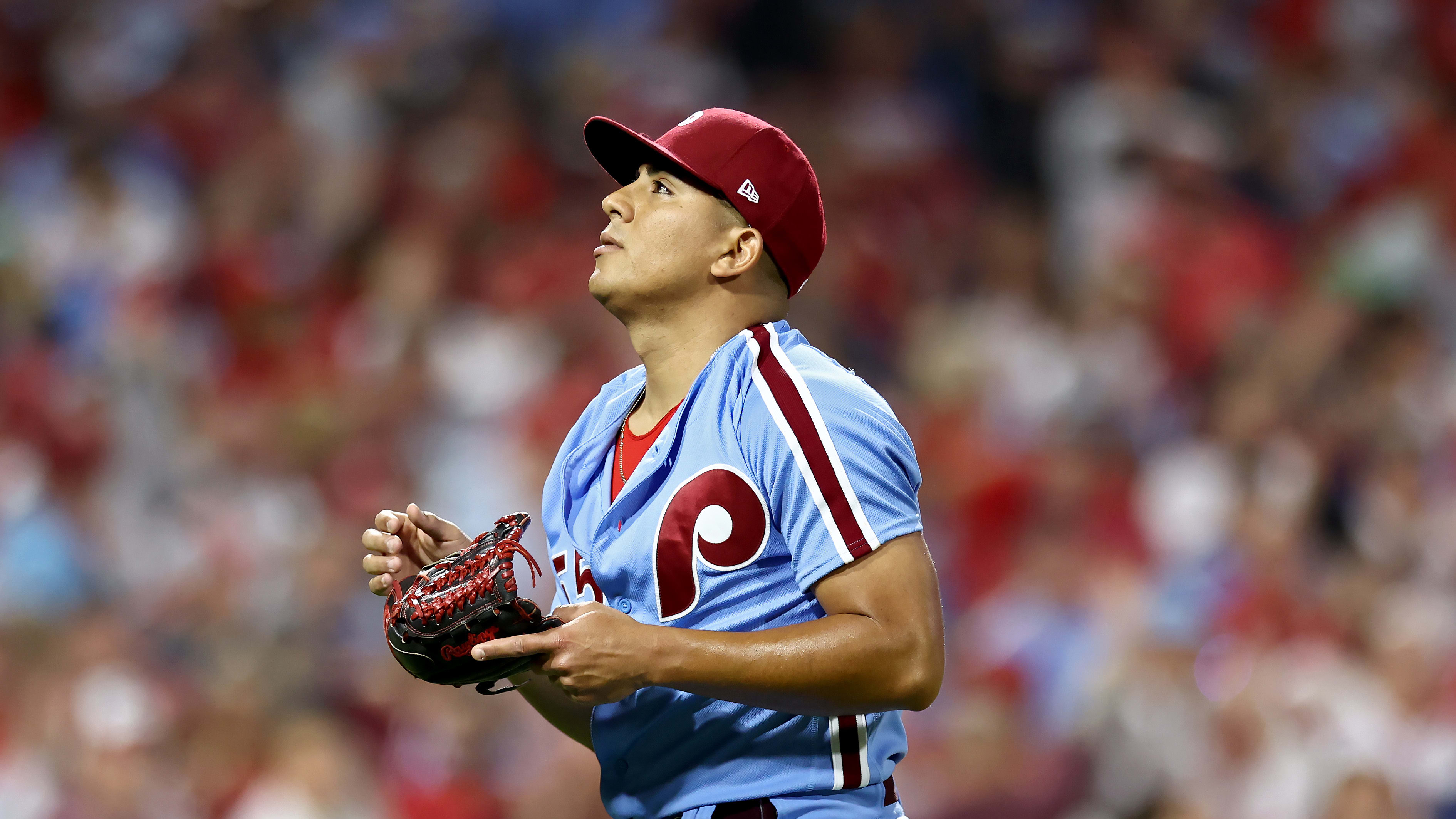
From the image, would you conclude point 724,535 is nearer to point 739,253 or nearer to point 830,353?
point 739,253

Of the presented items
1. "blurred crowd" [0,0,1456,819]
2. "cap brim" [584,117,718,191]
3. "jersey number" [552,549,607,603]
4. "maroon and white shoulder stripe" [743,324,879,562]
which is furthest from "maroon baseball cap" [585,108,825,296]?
"blurred crowd" [0,0,1456,819]

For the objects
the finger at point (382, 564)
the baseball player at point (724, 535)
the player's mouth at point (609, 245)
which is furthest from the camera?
the player's mouth at point (609, 245)

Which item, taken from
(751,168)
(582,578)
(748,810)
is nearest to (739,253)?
(751,168)

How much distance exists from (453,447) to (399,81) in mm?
2672

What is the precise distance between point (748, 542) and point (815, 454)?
20 centimetres

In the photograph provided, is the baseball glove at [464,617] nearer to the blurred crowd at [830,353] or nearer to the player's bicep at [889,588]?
the player's bicep at [889,588]

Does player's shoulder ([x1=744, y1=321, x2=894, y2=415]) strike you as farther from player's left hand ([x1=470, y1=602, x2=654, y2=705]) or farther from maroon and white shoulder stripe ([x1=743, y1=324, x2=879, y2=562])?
player's left hand ([x1=470, y1=602, x2=654, y2=705])

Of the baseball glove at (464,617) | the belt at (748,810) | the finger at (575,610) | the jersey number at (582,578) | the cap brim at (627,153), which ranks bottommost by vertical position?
the belt at (748,810)

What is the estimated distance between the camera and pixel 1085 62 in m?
9.32

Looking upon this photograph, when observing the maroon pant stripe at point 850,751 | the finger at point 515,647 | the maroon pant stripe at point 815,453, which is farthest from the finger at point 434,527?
the maroon pant stripe at point 850,751

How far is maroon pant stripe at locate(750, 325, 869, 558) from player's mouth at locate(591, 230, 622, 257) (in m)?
0.41

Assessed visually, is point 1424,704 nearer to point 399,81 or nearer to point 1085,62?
point 1085,62

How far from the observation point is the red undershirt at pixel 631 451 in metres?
2.89

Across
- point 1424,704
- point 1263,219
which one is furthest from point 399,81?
point 1424,704
